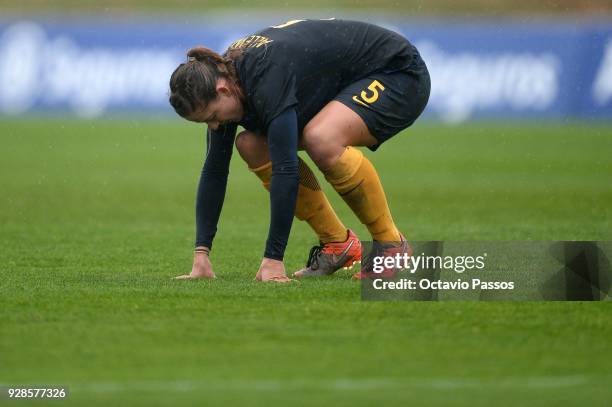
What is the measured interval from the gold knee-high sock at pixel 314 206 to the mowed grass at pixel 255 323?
11.8 inches

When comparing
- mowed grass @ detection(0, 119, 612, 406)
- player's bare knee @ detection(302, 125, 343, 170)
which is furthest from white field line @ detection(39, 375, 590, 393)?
player's bare knee @ detection(302, 125, 343, 170)

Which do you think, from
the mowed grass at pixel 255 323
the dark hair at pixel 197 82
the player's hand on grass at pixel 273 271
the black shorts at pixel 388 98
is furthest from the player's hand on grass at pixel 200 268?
the black shorts at pixel 388 98

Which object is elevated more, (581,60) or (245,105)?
(581,60)

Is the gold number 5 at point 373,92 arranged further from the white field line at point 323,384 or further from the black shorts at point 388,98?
the white field line at point 323,384

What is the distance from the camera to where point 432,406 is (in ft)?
13.2

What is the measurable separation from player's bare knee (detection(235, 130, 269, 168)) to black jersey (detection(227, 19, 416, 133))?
0.35ft

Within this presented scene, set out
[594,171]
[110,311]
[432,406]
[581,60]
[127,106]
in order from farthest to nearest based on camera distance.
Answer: [127,106], [581,60], [594,171], [110,311], [432,406]

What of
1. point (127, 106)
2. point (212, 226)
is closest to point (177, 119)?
point (127, 106)

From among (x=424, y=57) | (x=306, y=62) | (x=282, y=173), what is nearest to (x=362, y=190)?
(x=282, y=173)

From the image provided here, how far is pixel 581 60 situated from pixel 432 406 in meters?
19.0

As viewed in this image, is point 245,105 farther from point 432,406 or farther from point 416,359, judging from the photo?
point 432,406

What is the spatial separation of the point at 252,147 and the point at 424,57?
16.7 m

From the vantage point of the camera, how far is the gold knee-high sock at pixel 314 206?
7027 millimetres

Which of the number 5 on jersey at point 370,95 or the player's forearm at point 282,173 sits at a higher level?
the number 5 on jersey at point 370,95
